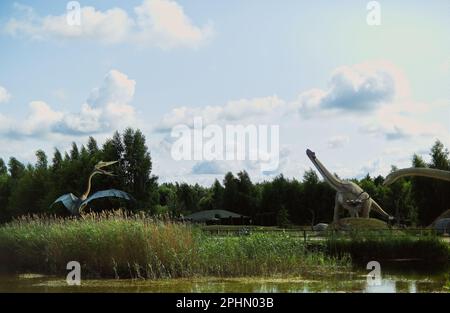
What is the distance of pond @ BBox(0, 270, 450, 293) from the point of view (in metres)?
11.1

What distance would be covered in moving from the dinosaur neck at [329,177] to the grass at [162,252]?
1191cm

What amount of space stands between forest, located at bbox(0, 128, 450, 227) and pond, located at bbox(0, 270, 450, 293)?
55.8 ft

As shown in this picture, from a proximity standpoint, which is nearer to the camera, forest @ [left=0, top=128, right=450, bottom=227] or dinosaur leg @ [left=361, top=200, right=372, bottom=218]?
dinosaur leg @ [left=361, top=200, right=372, bottom=218]

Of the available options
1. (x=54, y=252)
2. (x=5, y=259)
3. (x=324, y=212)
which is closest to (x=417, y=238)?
(x=54, y=252)

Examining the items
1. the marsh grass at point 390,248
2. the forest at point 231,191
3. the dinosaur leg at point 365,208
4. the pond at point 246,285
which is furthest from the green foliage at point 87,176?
the pond at point 246,285

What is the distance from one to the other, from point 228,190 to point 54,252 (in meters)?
23.7

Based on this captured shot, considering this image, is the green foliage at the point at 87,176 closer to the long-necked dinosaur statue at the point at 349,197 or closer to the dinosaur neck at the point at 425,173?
the long-necked dinosaur statue at the point at 349,197

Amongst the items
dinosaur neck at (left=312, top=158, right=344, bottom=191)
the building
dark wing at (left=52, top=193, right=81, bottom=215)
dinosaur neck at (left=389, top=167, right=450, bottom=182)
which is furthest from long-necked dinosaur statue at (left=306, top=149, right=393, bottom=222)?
dark wing at (left=52, top=193, right=81, bottom=215)

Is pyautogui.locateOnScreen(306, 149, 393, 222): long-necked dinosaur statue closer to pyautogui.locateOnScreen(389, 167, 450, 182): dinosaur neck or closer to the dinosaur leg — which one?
the dinosaur leg

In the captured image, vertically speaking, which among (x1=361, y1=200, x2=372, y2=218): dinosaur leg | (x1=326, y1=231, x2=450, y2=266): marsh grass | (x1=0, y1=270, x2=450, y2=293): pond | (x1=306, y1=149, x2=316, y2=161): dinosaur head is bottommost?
(x1=0, y1=270, x2=450, y2=293): pond

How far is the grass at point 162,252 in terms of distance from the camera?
41.7 feet
